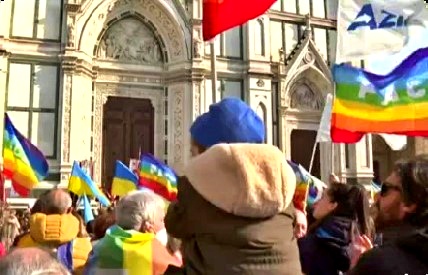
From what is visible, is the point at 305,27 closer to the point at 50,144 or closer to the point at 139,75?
the point at 139,75

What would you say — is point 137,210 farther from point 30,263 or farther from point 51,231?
point 30,263

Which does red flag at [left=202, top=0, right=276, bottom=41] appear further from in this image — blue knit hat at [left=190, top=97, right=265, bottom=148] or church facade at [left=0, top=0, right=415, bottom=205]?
church facade at [left=0, top=0, right=415, bottom=205]

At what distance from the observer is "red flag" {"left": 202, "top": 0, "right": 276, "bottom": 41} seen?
820cm

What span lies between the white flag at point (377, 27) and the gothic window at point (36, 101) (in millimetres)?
11130

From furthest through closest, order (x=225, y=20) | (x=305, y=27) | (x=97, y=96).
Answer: (x=305, y=27) → (x=97, y=96) → (x=225, y=20)

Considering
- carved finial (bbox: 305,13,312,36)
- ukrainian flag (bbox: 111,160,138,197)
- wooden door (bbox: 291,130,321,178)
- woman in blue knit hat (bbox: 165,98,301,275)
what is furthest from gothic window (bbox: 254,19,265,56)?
woman in blue knit hat (bbox: 165,98,301,275)

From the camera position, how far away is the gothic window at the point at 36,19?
57.1 feet

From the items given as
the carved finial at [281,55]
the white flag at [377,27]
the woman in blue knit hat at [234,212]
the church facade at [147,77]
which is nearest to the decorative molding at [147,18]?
the church facade at [147,77]

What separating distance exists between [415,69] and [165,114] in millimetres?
11862

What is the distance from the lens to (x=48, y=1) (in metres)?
17.9

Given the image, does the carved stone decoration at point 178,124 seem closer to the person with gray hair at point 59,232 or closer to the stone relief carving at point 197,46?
the stone relief carving at point 197,46

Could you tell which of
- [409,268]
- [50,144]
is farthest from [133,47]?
[409,268]

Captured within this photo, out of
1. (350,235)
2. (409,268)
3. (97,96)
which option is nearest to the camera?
(409,268)

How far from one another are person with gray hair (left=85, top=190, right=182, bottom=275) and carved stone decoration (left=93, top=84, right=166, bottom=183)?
14.2 metres
